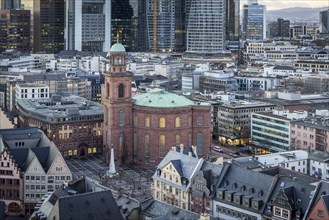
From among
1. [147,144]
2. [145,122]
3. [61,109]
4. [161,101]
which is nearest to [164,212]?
[147,144]

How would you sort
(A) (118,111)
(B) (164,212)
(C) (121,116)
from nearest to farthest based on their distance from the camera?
(B) (164,212), (A) (118,111), (C) (121,116)

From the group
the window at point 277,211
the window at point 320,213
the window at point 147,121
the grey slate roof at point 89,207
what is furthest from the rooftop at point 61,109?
the window at point 320,213

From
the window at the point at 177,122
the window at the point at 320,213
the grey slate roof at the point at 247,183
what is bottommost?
the window at the point at 320,213

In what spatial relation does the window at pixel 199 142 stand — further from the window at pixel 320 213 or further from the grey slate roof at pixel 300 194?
the window at pixel 320 213

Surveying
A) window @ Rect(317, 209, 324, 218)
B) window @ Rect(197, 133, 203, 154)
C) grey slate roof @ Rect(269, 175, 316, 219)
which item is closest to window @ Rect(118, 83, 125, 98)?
window @ Rect(197, 133, 203, 154)

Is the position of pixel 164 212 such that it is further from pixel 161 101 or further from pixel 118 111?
pixel 161 101

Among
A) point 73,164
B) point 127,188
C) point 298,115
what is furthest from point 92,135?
point 298,115

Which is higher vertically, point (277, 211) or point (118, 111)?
point (118, 111)

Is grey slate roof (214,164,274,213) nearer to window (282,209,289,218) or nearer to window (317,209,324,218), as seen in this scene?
window (282,209,289,218)
